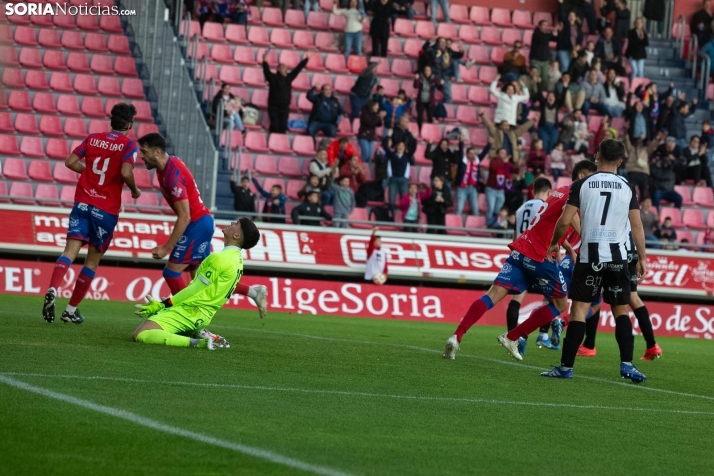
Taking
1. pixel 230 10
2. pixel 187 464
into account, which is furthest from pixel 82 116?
pixel 187 464

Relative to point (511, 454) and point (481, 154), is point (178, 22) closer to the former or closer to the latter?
point (481, 154)

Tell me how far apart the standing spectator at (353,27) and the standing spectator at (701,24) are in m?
9.41

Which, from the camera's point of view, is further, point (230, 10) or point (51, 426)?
point (230, 10)

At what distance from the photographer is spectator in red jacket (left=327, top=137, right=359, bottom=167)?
23859 millimetres

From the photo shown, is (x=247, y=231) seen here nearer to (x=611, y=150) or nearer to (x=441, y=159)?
(x=611, y=150)

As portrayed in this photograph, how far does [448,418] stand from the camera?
7.18m

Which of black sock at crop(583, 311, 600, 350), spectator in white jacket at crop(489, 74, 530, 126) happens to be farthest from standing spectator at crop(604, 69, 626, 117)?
black sock at crop(583, 311, 600, 350)

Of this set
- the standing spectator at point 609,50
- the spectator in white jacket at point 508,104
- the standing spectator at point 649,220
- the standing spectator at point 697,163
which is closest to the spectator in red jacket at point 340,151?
the spectator in white jacket at point 508,104

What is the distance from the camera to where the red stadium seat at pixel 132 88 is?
25.4 meters

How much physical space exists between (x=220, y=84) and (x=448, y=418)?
20079 millimetres

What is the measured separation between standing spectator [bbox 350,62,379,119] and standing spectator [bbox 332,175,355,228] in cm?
323

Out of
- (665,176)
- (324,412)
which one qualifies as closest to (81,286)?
(324,412)

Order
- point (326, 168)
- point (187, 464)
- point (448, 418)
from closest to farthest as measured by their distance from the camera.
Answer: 1. point (187, 464)
2. point (448, 418)
3. point (326, 168)

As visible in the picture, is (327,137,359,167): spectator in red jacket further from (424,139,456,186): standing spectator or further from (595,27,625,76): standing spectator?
(595,27,625,76): standing spectator
